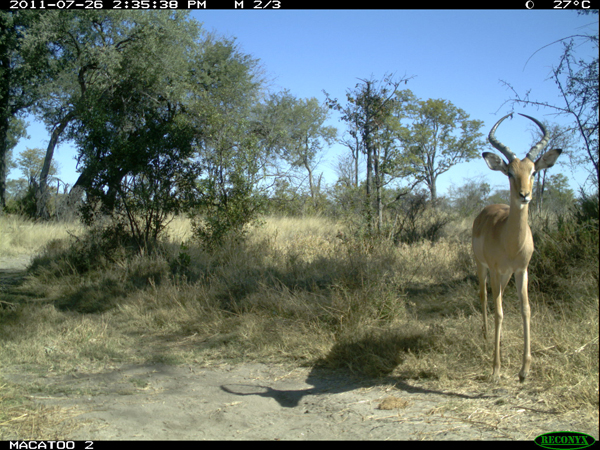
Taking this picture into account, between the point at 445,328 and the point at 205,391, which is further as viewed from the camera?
the point at 445,328

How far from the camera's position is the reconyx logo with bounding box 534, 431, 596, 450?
346cm

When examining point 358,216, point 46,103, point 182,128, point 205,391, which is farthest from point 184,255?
point 46,103

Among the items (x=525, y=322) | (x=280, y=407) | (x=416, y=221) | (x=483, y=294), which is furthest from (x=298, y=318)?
(x=416, y=221)

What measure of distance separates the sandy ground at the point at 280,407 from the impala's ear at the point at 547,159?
2.15m

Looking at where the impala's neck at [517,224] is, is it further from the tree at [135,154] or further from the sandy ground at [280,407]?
the tree at [135,154]

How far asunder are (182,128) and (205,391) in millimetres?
7494

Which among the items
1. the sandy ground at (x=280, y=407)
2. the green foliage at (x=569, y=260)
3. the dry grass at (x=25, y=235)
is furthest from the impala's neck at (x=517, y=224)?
the dry grass at (x=25, y=235)

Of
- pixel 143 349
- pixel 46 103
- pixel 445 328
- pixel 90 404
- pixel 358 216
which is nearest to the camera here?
pixel 90 404

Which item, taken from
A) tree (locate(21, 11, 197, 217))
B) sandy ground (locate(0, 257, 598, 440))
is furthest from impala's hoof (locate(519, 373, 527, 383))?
tree (locate(21, 11, 197, 217))

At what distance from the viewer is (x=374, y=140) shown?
36.0ft

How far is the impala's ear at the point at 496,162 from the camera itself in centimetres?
455

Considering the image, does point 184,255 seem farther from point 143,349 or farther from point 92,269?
point 143,349

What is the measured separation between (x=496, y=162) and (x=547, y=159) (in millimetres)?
451

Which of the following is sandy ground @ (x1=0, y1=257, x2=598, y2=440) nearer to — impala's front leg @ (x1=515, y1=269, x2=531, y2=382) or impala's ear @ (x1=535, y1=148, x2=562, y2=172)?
impala's front leg @ (x1=515, y1=269, x2=531, y2=382)
